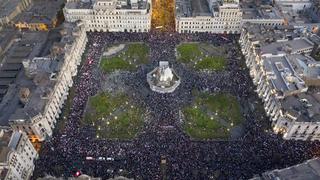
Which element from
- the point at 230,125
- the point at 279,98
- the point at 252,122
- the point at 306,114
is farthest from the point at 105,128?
the point at 306,114

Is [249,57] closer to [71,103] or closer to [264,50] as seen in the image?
[264,50]

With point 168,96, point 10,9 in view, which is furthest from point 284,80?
point 10,9

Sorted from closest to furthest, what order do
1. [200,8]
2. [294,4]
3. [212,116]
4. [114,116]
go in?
[114,116], [212,116], [200,8], [294,4]

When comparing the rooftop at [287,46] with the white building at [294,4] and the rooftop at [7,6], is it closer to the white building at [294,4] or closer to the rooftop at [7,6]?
the white building at [294,4]

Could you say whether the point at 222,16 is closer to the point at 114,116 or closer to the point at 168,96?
the point at 168,96

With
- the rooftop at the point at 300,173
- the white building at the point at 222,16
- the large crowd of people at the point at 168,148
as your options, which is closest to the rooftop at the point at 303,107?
the large crowd of people at the point at 168,148

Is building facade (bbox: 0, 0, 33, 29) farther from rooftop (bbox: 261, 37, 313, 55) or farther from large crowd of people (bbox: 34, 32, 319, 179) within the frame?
rooftop (bbox: 261, 37, 313, 55)
